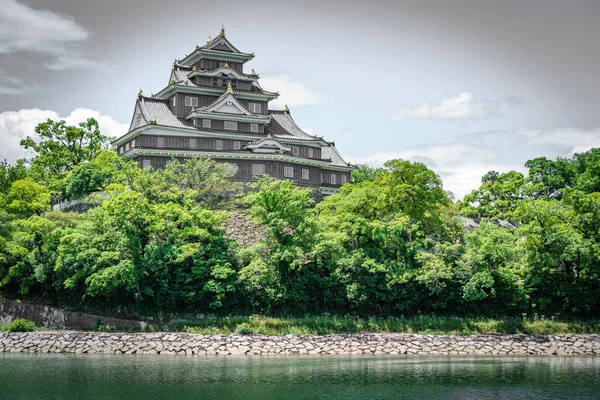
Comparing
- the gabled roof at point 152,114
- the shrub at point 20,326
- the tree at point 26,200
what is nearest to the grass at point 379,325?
the shrub at point 20,326

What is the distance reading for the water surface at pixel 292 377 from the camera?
73.5ft

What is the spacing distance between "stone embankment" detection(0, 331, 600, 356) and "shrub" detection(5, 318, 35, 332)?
65cm

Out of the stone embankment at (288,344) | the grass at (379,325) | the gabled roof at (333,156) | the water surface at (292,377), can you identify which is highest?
the gabled roof at (333,156)

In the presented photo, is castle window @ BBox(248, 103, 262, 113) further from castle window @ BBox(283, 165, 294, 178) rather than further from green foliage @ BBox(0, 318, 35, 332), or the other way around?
green foliage @ BBox(0, 318, 35, 332)

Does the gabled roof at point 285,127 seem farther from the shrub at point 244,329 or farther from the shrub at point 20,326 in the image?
the shrub at point 20,326

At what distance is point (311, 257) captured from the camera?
35.2 metres

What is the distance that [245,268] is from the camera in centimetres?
3325

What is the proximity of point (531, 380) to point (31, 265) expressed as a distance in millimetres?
25113

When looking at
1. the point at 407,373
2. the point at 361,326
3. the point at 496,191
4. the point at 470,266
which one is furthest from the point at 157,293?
the point at 496,191

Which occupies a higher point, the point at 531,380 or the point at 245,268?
the point at 245,268

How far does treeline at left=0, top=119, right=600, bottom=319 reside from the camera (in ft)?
110

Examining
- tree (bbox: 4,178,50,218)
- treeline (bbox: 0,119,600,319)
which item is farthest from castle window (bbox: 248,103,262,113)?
tree (bbox: 4,178,50,218)

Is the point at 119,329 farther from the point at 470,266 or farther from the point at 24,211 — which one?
the point at 470,266

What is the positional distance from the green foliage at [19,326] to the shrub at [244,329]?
1008 cm
